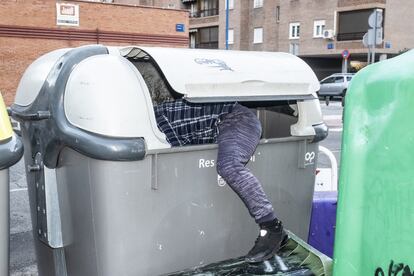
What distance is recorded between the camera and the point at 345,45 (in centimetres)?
3678

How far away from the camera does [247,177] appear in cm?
251

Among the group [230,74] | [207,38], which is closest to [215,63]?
[230,74]

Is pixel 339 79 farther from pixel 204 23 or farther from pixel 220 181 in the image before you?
pixel 220 181

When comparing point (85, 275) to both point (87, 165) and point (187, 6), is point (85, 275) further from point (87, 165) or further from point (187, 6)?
point (187, 6)

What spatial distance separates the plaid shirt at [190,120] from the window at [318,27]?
3730 cm

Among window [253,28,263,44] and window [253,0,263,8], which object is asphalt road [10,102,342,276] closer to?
window [253,28,263,44]

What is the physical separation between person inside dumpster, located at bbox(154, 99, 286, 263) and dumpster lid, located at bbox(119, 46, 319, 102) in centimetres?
12

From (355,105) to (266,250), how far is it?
0.99 meters

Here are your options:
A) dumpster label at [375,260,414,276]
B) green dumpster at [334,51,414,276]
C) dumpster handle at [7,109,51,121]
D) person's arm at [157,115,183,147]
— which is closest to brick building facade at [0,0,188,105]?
dumpster handle at [7,109,51,121]

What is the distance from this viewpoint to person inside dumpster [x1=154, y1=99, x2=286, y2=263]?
2512 millimetres

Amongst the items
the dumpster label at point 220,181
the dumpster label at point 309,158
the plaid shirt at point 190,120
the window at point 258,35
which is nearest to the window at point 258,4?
the window at point 258,35

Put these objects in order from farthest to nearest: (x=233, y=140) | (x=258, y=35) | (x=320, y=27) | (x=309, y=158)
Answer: (x=258, y=35) → (x=320, y=27) → (x=309, y=158) → (x=233, y=140)

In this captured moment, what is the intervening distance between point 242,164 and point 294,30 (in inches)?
1549

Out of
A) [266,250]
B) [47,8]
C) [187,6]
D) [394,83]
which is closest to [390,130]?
[394,83]
